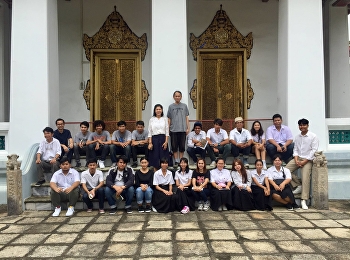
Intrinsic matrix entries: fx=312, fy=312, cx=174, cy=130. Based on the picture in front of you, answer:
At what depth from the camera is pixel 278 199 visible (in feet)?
17.4

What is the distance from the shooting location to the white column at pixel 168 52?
6.30 m

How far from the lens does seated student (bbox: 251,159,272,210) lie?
5246 mm

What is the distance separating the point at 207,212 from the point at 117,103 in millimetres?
4233

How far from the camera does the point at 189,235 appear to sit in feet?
13.1

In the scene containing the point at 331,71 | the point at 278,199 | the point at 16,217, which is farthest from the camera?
the point at 331,71

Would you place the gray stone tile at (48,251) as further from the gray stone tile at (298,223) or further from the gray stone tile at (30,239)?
the gray stone tile at (298,223)

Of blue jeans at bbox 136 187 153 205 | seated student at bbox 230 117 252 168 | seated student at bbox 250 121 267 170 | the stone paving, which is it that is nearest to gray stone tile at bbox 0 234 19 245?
the stone paving

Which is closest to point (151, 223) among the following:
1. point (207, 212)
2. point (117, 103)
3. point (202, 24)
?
Result: point (207, 212)

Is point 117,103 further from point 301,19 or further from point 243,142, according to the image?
point 301,19

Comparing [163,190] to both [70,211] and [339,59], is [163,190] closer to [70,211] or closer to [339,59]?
[70,211]

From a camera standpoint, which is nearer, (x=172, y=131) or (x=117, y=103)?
(x=172, y=131)

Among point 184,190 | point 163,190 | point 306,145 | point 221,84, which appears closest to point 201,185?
point 184,190

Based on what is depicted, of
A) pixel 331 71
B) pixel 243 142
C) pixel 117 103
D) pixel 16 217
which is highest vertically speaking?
pixel 331 71

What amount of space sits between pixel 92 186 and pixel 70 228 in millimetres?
1012
